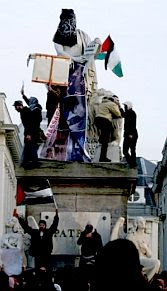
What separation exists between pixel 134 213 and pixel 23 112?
346 ft

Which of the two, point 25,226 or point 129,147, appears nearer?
point 25,226

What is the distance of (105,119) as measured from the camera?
60.8ft

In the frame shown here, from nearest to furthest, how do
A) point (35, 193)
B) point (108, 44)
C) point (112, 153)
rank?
point (35, 193) → point (112, 153) → point (108, 44)

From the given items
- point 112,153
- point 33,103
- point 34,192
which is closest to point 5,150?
point 112,153

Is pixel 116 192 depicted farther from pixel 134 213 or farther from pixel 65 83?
pixel 134 213

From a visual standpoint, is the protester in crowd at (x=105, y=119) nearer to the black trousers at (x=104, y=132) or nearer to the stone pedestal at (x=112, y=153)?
the black trousers at (x=104, y=132)

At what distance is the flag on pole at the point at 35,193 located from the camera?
58.6 ft

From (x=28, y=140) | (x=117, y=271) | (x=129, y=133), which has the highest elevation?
(x=117, y=271)

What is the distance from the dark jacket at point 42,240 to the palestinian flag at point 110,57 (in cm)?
409

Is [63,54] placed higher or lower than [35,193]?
higher

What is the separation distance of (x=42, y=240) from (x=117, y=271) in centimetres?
1191

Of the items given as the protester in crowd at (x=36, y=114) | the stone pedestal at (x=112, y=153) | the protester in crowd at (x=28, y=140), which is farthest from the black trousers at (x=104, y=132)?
the protester in crowd at (x=28, y=140)

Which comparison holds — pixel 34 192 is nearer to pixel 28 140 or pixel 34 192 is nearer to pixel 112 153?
pixel 28 140

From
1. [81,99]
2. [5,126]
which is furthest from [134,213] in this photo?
[81,99]
